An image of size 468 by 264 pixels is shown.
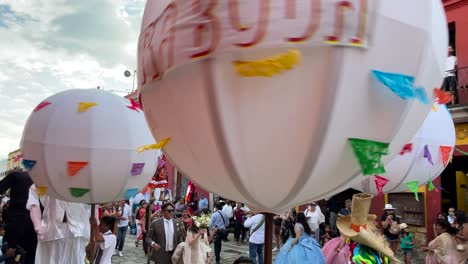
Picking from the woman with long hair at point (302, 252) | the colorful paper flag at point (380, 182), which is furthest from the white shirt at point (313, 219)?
the colorful paper flag at point (380, 182)

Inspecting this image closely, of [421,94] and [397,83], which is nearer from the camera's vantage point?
[397,83]

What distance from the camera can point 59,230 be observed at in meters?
4.16

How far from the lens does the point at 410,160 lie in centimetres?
281

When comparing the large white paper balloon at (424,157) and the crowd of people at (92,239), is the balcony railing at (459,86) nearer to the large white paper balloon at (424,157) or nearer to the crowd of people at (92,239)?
the crowd of people at (92,239)

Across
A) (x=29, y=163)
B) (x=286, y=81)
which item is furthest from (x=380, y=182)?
(x=29, y=163)

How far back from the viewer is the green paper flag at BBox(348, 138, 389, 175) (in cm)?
122

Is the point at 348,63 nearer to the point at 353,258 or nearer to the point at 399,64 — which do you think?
the point at 399,64

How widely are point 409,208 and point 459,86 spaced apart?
351cm

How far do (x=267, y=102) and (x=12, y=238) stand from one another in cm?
453

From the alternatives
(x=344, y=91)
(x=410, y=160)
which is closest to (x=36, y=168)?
(x=344, y=91)

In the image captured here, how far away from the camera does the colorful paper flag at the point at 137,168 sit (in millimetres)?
2959

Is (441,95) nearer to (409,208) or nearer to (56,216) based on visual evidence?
(56,216)

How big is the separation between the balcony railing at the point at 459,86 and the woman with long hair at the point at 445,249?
5.79 meters

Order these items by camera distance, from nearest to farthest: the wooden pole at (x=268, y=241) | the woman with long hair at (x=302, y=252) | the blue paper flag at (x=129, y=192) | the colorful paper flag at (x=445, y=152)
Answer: the wooden pole at (x=268, y=241), the colorful paper flag at (x=445, y=152), the blue paper flag at (x=129, y=192), the woman with long hair at (x=302, y=252)
